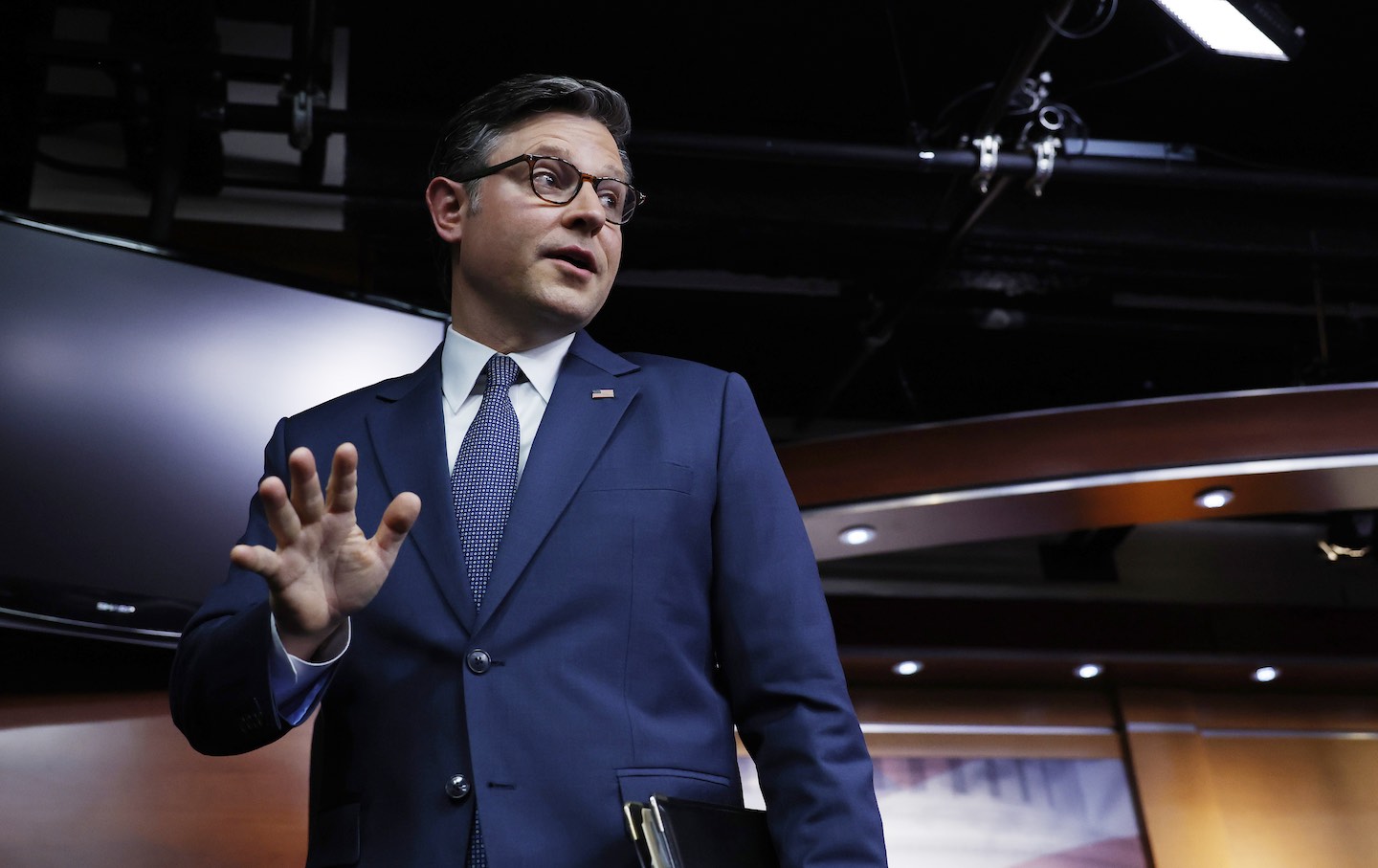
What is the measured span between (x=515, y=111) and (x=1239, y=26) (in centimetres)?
218

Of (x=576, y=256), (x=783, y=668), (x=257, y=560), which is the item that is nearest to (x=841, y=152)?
(x=576, y=256)

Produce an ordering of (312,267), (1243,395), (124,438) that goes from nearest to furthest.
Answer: (124,438)
(1243,395)
(312,267)

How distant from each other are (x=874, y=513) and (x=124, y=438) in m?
2.18

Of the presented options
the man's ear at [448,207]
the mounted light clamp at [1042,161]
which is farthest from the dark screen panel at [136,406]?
the mounted light clamp at [1042,161]

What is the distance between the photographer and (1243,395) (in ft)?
11.2

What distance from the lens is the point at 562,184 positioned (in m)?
1.64

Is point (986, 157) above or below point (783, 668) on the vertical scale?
above

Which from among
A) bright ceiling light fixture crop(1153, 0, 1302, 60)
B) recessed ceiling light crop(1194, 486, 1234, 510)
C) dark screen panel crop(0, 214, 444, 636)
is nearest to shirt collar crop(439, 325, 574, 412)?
dark screen panel crop(0, 214, 444, 636)

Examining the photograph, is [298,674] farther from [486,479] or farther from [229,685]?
[486,479]

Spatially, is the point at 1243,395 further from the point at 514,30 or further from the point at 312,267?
the point at 312,267

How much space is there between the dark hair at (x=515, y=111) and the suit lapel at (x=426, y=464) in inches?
11.7

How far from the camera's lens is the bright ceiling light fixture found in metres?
3.10

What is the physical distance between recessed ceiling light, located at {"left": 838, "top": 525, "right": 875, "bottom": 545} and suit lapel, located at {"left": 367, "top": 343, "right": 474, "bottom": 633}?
2648mm

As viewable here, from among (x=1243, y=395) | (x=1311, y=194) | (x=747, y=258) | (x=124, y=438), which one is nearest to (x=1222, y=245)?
(x=1311, y=194)
